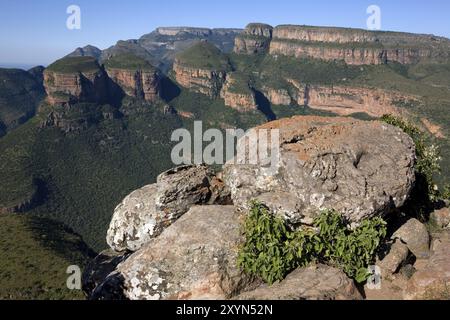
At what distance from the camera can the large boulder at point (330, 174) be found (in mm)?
15156

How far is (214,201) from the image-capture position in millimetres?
18359

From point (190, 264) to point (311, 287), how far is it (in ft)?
14.4

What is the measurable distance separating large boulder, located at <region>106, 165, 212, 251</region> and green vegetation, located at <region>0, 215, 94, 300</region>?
1688cm

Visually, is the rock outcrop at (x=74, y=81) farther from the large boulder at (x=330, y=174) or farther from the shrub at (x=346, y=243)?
the shrub at (x=346, y=243)

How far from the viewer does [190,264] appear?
48.4ft

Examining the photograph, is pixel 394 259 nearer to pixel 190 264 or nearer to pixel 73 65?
pixel 190 264

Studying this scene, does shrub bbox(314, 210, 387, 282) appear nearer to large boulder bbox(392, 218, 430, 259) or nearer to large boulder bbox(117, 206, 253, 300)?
large boulder bbox(392, 218, 430, 259)

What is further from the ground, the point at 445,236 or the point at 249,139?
the point at 249,139

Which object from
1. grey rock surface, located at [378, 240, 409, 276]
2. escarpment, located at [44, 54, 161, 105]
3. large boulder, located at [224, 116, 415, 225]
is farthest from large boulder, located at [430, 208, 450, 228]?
escarpment, located at [44, 54, 161, 105]

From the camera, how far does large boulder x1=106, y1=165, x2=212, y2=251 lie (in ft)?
58.9
